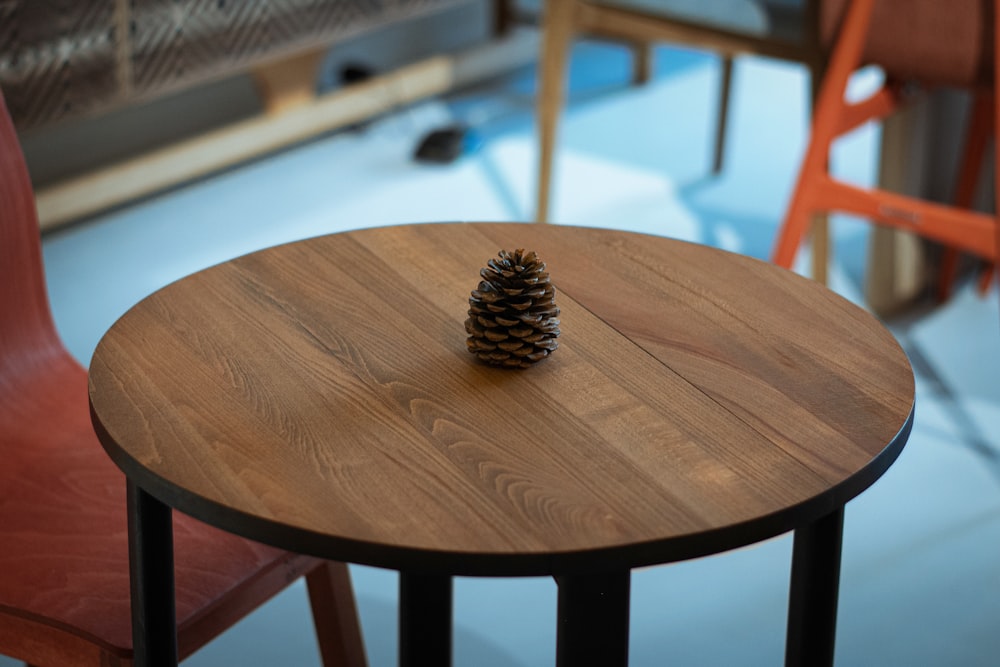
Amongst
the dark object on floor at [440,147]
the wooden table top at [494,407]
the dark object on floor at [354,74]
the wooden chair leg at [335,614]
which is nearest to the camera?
the wooden table top at [494,407]

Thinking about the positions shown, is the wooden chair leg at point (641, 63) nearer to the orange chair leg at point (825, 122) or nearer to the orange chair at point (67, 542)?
the orange chair leg at point (825, 122)

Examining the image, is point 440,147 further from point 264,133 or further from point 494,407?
point 494,407

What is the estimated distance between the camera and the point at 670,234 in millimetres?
2867

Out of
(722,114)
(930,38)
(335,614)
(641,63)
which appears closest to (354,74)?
(641,63)

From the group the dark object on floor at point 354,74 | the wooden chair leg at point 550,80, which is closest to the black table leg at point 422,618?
the wooden chair leg at point 550,80

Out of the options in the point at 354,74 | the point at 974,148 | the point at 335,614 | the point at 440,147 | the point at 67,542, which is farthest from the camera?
the point at 354,74

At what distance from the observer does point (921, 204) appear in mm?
2160

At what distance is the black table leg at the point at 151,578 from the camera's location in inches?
39.1

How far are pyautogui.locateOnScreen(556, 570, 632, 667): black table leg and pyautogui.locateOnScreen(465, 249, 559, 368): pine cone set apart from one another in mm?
214

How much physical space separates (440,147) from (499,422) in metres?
2.39

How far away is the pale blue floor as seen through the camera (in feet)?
5.51

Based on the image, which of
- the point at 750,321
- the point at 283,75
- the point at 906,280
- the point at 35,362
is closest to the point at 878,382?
the point at 750,321

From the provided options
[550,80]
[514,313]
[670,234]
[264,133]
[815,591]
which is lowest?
[670,234]

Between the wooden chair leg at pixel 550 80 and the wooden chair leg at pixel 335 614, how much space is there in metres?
1.52
